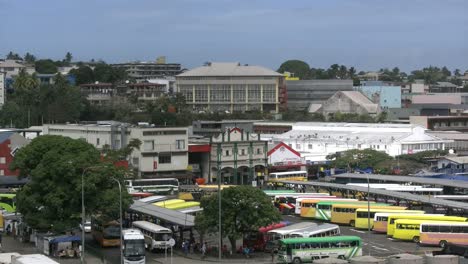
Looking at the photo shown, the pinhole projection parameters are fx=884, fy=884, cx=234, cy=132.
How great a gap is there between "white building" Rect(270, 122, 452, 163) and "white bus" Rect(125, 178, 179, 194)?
52.7 ft

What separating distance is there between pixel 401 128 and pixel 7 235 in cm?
3937

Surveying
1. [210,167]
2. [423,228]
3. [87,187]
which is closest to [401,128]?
[210,167]

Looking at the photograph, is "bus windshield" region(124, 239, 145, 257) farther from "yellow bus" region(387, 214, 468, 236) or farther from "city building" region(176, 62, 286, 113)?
"city building" region(176, 62, 286, 113)

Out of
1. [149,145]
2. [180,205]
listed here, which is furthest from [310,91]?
[180,205]

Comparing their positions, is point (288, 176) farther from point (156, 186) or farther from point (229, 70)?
point (229, 70)

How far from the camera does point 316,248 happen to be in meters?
29.1

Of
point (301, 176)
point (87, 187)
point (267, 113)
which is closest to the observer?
point (87, 187)

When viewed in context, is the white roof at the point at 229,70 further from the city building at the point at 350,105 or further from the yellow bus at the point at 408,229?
the yellow bus at the point at 408,229

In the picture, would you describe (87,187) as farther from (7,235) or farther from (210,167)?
(210,167)

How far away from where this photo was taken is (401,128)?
67.9m

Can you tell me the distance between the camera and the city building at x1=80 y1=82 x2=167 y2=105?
342 feet

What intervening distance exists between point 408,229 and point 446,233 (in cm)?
181

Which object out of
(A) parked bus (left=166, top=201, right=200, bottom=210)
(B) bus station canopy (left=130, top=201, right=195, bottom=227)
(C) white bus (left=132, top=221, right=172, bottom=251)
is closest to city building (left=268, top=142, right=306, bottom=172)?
(A) parked bus (left=166, top=201, right=200, bottom=210)

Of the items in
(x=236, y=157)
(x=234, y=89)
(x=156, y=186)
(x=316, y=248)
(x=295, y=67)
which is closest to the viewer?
(x=316, y=248)
